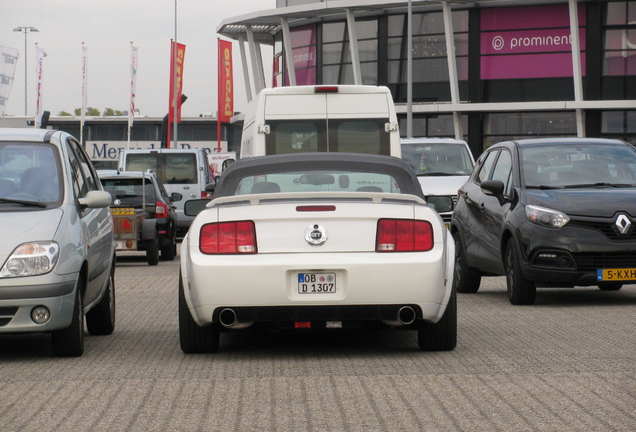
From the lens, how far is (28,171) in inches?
363

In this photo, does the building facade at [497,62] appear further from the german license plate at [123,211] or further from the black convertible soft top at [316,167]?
the black convertible soft top at [316,167]

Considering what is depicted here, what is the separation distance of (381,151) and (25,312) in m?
9.33

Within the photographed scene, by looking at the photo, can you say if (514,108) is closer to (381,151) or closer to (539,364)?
(381,151)

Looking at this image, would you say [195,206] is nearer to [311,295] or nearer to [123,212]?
[311,295]

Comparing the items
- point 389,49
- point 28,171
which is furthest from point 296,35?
point 28,171

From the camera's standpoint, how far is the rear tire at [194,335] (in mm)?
8469

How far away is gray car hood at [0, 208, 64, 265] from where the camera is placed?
27.0 feet

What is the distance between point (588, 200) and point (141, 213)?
1101cm

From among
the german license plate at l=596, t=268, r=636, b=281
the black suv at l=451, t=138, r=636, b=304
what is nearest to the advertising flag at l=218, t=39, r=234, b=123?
the black suv at l=451, t=138, r=636, b=304

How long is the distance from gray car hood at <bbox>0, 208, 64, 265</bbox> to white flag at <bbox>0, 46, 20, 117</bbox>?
24.1 meters

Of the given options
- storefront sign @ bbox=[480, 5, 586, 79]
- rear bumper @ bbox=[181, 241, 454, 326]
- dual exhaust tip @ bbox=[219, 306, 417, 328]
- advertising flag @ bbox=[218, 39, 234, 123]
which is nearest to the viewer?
rear bumper @ bbox=[181, 241, 454, 326]

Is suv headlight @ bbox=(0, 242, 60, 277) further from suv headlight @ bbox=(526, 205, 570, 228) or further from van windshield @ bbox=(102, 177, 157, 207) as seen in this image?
van windshield @ bbox=(102, 177, 157, 207)

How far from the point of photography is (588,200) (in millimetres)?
12148

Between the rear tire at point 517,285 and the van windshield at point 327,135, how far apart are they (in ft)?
15.5
